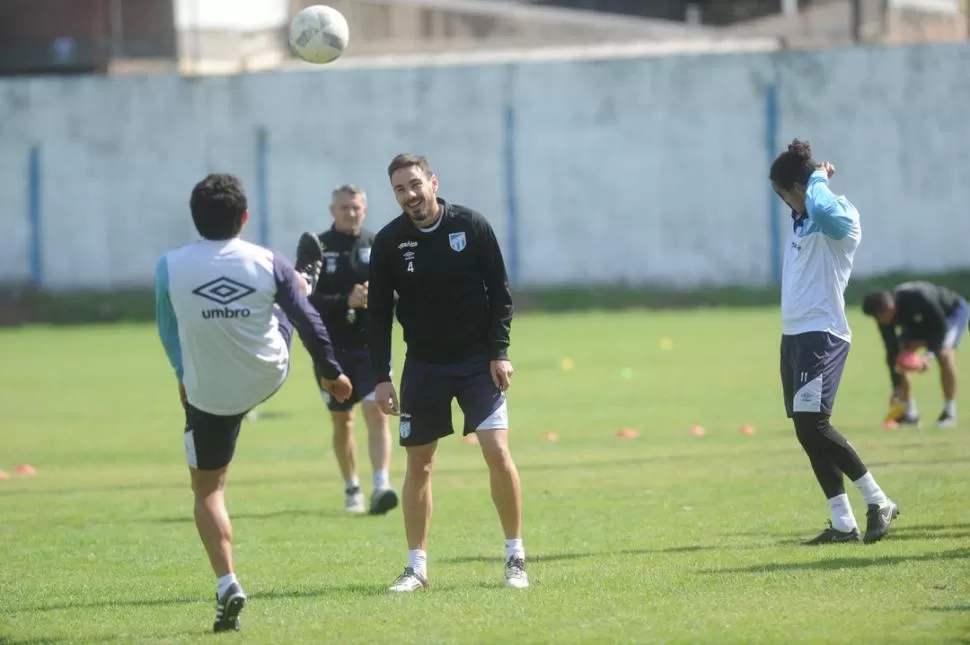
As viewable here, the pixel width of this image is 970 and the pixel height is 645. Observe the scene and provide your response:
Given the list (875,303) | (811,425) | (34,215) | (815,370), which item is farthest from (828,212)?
(34,215)

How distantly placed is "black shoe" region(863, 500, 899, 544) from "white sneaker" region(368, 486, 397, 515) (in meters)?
3.92

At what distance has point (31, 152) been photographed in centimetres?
3703

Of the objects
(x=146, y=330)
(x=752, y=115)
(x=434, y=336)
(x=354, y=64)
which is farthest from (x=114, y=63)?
(x=434, y=336)

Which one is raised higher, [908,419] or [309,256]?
[309,256]

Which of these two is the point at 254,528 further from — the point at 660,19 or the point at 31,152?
the point at 660,19

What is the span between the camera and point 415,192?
338 inches

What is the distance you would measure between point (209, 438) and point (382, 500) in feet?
14.1

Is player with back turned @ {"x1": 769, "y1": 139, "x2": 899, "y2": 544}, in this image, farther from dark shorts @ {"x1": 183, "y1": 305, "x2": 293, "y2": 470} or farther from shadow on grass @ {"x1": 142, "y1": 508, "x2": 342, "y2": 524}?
shadow on grass @ {"x1": 142, "y1": 508, "x2": 342, "y2": 524}

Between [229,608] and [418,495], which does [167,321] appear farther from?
[418,495]

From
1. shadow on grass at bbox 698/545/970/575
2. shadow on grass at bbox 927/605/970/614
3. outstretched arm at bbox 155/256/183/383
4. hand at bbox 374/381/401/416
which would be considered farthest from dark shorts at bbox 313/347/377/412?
shadow on grass at bbox 927/605/970/614

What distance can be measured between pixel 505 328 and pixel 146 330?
25.0 m

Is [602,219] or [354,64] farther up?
[354,64]

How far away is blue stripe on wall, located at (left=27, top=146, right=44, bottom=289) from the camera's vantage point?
121 ft

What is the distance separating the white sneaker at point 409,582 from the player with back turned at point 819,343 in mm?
2638
